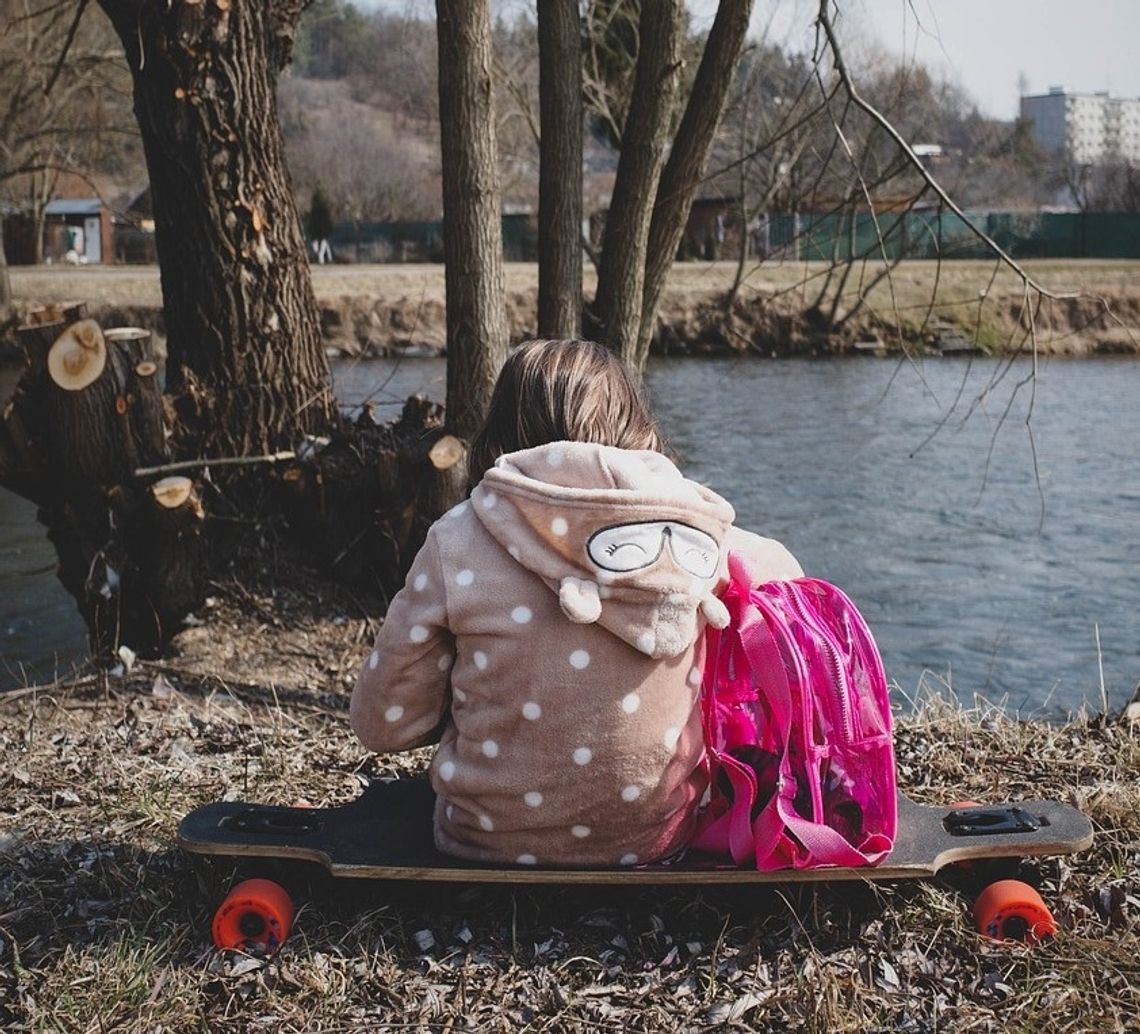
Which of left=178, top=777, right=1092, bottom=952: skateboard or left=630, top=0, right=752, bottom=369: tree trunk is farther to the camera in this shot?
left=630, top=0, right=752, bottom=369: tree trunk

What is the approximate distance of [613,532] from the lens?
9.10ft

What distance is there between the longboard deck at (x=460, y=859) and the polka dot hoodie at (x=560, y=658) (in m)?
0.09

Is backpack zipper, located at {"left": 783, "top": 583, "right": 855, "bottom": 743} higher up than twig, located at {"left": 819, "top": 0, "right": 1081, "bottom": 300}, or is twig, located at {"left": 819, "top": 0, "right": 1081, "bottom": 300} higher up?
twig, located at {"left": 819, "top": 0, "right": 1081, "bottom": 300}

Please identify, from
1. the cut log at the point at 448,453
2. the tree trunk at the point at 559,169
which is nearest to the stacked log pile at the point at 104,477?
the cut log at the point at 448,453

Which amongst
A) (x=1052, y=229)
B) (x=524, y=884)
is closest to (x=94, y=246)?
(x=1052, y=229)

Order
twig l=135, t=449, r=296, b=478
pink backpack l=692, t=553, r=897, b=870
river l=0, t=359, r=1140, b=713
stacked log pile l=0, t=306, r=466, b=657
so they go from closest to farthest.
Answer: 1. pink backpack l=692, t=553, r=897, b=870
2. stacked log pile l=0, t=306, r=466, b=657
3. twig l=135, t=449, r=296, b=478
4. river l=0, t=359, r=1140, b=713

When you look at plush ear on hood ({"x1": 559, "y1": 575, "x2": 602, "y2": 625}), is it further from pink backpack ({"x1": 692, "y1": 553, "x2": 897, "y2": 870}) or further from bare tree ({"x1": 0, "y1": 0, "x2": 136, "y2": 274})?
bare tree ({"x1": 0, "y1": 0, "x2": 136, "y2": 274})

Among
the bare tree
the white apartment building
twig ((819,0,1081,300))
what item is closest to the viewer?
twig ((819,0,1081,300))

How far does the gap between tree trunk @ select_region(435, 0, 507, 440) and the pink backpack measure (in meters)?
3.04

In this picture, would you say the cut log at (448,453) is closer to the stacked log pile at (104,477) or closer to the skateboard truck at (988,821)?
the stacked log pile at (104,477)

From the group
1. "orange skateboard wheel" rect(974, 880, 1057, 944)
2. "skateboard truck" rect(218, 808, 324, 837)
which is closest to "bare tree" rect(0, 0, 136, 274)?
"skateboard truck" rect(218, 808, 324, 837)

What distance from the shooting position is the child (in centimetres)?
279

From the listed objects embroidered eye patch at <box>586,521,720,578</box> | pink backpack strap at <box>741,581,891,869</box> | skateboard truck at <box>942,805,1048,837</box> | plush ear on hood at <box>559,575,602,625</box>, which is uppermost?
embroidered eye patch at <box>586,521,720,578</box>

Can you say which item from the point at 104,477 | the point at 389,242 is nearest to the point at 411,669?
the point at 104,477
